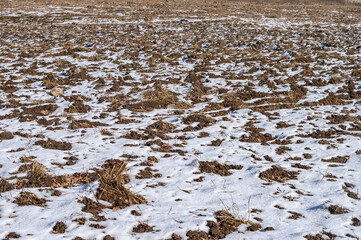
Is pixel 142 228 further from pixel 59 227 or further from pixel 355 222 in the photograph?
pixel 355 222

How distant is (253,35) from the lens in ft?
57.1

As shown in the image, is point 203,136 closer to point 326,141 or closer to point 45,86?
point 326,141

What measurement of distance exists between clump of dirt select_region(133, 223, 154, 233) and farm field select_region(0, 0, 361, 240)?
18 mm

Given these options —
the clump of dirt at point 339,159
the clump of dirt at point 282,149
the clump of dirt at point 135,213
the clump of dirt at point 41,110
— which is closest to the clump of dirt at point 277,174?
the clump of dirt at point 282,149

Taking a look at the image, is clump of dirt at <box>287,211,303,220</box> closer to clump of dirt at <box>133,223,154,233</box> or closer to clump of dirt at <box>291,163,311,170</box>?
clump of dirt at <box>291,163,311,170</box>

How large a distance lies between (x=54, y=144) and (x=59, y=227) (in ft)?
9.36

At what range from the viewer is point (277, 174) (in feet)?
16.7

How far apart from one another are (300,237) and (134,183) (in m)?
2.57

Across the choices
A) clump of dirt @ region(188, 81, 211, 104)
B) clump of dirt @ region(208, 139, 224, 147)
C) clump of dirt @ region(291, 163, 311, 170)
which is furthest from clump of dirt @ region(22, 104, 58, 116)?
clump of dirt @ region(291, 163, 311, 170)

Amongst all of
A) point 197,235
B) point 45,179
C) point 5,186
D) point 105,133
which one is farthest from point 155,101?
point 197,235

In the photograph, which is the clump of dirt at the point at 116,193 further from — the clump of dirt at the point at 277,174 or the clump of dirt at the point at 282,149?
the clump of dirt at the point at 282,149

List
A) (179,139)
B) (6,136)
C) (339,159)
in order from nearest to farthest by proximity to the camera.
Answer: (339,159) → (6,136) → (179,139)

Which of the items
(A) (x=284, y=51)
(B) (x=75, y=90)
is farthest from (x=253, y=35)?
(B) (x=75, y=90)

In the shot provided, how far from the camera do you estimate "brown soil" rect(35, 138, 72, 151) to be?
590 cm
